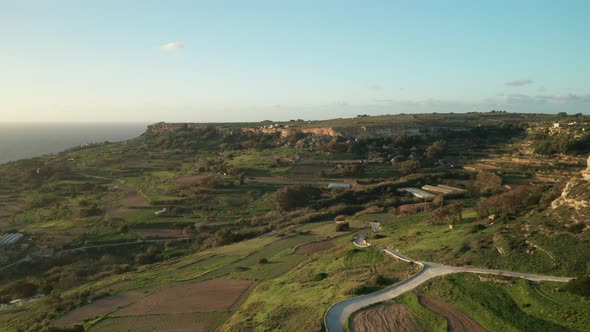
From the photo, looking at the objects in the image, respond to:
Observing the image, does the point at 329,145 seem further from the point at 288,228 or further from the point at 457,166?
the point at 288,228

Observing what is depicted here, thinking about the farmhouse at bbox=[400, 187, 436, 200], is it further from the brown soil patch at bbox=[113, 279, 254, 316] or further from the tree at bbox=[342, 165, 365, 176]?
the brown soil patch at bbox=[113, 279, 254, 316]

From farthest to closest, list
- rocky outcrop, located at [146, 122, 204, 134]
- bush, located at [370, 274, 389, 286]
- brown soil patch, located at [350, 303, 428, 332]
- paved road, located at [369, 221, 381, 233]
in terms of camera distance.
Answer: rocky outcrop, located at [146, 122, 204, 134] < paved road, located at [369, 221, 381, 233] < bush, located at [370, 274, 389, 286] < brown soil patch, located at [350, 303, 428, 332]

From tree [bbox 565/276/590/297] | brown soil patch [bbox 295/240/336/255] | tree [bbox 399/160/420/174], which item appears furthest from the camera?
tree [bbox 399/160/420/174]

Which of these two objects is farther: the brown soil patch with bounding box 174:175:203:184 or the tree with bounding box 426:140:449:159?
the tree with bounding box 426:140:449:159

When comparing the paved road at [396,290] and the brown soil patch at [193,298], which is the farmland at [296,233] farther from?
the paved road at [396,290]

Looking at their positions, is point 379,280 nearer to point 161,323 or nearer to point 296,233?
point 161,323

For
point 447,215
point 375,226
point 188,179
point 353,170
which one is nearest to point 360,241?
point 375,226

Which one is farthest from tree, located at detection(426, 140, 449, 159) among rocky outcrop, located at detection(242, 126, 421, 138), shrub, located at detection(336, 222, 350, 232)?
shrub, located at detection(336, 222, 350, 232)

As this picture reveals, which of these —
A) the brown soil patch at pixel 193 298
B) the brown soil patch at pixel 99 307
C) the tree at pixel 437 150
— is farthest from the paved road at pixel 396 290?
the tree at pixel 437 150
